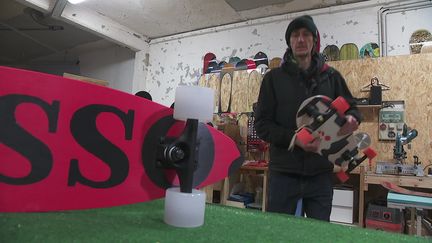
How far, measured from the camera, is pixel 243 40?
406 cm

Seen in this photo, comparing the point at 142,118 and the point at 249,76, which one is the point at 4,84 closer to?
the point at 142,118

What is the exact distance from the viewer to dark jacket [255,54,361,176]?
123 centimetres

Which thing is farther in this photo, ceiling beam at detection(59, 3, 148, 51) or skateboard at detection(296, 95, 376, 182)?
ceiling beam at detection(59, 3, 148, 51)

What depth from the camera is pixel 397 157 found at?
275 cm

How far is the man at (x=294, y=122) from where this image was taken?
1.22 metres

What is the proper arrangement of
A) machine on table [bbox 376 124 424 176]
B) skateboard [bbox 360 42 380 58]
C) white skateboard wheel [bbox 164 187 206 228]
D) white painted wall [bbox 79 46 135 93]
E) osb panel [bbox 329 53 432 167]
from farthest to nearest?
white painted wall [bbox 79 46 135 93] → skateboard [bbox 360 42 380 58] → osb panel [bbox 329 53 432 167] → machine on table [bbox 376 124 424 176] → white skateboard wheel [bbox 164 187 206 228]

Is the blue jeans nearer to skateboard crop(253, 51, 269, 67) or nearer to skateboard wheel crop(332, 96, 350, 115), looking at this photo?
skateboard wheel crop(332, 96, 350, 115)

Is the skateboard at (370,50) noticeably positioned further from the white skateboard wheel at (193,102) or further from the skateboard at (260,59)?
the white skateboard wheel at (193,102)

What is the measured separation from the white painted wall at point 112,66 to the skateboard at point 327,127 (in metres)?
4.04

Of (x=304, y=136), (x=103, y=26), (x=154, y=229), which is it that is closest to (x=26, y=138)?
(x=154, y=229)

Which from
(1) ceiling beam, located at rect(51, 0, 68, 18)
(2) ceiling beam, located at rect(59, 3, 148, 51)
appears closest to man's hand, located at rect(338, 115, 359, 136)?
(1) ceiling beam, located at rect(51, 0, 68, 18)

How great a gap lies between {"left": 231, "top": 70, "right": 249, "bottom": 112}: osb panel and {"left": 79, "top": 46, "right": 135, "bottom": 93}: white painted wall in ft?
5.90

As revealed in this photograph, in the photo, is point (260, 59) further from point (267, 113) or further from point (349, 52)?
point (267, 113)

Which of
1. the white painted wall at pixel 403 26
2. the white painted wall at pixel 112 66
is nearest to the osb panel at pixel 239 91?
the white painted wall at pixel 403 26
